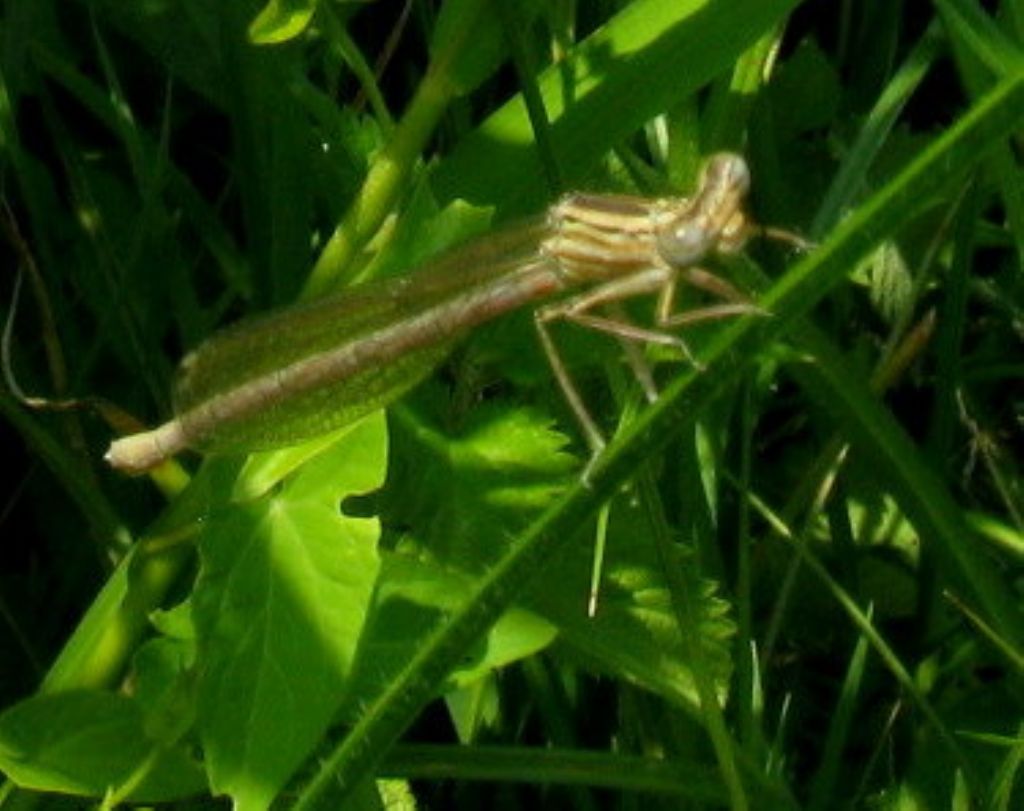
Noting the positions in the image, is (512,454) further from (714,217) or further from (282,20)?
(282,20)

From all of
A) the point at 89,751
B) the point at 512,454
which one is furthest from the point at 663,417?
the point at 89,751

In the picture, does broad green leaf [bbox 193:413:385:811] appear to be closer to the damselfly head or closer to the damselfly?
the damselfly

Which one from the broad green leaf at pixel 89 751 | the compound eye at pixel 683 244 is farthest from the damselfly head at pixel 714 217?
the broad green leaf at pixel 89 751

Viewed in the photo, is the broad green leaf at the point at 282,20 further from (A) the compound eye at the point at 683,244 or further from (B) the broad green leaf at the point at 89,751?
(B) the broad green leaf at the point at 89,751

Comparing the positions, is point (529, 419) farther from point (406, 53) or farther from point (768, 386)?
point (406, 53)

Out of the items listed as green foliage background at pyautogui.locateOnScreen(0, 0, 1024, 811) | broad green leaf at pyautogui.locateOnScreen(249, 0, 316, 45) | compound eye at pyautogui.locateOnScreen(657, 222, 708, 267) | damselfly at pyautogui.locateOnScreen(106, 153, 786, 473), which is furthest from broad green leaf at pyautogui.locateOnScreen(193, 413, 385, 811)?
broad green leaf at pyautogui.locateOnScreen(249, 0, 316, 45)

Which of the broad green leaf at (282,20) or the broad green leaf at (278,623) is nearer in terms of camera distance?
the broad green leaf at (278,623)
